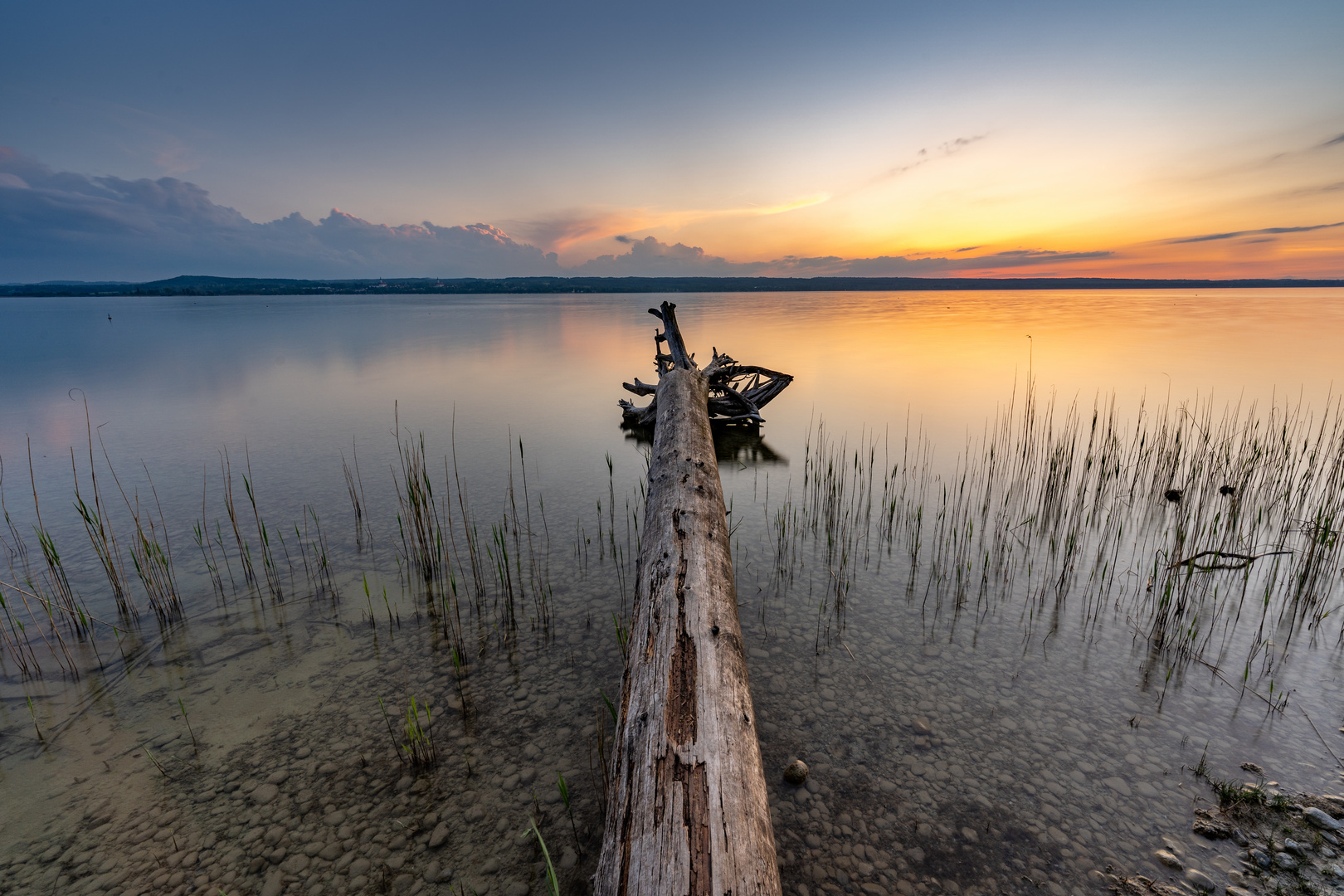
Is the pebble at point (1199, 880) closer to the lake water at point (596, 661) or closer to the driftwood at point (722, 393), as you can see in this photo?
the lake water at point (596, 661)

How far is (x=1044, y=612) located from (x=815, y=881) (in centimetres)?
317

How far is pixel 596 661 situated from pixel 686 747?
1916mm

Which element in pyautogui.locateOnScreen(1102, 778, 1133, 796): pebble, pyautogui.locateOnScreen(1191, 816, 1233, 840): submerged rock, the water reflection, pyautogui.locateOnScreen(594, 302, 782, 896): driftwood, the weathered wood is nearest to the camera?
pyautogui.locateOnScreen(594, 302, 782, 896): driftwood

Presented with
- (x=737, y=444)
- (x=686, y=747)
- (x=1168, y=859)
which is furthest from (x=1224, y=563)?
(x=737, y=444)

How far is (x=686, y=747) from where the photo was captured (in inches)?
84.2

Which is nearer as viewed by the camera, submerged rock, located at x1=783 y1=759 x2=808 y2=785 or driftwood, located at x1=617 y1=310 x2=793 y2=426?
submerged rock, located at x1=783 y1=759 x2=808 y2=785

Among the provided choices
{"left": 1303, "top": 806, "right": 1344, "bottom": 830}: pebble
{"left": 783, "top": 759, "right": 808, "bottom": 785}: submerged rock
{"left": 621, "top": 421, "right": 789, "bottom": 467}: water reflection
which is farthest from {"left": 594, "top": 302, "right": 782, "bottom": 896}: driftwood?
{"left": 621, "top": 421, "right": 789, "bottom": 467}: water reflection

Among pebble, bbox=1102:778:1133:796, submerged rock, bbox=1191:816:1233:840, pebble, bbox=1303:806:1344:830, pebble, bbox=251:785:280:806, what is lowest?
pebble, bbox=1102:778:1133:796

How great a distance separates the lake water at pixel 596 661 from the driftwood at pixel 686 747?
0.74 m

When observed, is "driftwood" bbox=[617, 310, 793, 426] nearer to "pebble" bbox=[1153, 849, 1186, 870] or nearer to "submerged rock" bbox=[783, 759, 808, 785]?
"submerged rock" bbox=[783, 759, 808, 785]

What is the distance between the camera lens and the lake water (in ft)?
8.46

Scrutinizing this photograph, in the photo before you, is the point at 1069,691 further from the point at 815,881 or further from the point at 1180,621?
the point at 815,881

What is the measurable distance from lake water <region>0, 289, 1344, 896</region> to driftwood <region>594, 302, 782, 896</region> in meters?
0.74

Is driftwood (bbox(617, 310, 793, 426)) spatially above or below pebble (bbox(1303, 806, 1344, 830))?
above
